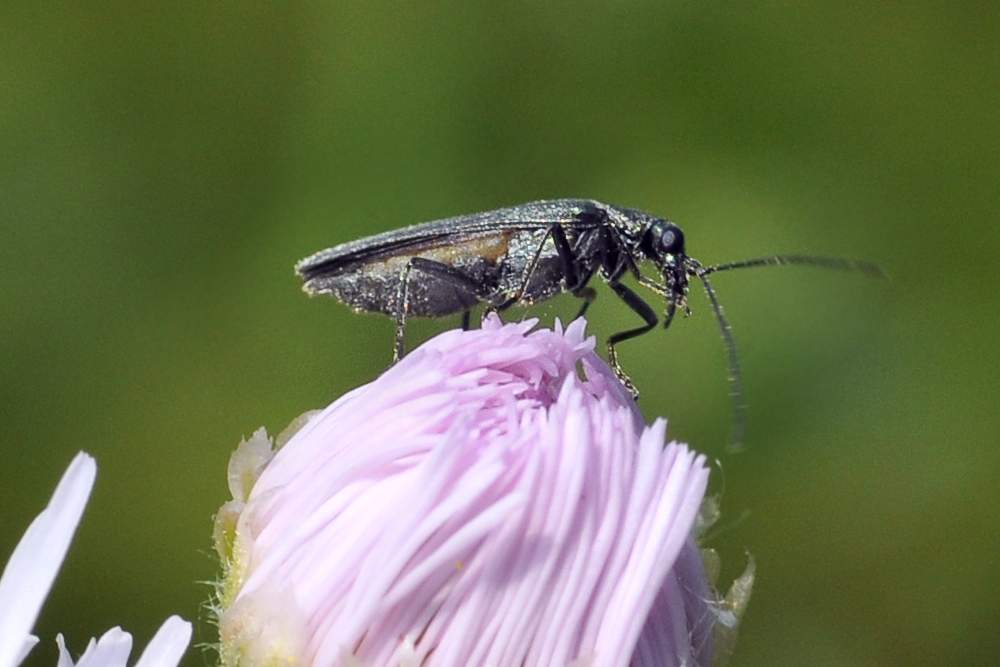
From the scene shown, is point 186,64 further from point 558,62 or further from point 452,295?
point 452,295

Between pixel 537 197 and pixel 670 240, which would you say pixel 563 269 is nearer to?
pixel 670 240

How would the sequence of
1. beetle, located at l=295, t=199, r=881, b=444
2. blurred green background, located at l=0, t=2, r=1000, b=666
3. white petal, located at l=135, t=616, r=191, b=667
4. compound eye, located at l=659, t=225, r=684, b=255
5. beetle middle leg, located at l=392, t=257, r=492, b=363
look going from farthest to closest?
blurred green background, located at l=0, t=2, r=1000, b=666 < compound eye, located at l=659, t=225, r=684, b=255 < beetle, located at l=295, t=199, r=881, b=444 < beetle middle leg, located at l=392, t=257, r=492, b=363 < white petal, located at l=135, t=616, r=191, b=667

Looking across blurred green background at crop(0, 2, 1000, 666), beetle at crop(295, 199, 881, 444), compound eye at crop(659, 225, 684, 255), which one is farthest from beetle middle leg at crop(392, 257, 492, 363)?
blurred green background at crop(0, 2, 1000, 666)

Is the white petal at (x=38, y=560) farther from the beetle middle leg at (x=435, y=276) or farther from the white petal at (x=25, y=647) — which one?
the beetle middle leg at (x=435, y=276)

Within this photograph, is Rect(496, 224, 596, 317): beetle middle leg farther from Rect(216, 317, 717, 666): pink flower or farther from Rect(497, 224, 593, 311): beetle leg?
Rect(216, 317, 717, 666): pink flower

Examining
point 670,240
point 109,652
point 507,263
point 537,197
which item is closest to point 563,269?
point 507,263

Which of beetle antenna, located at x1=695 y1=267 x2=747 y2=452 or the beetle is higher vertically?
the beetle

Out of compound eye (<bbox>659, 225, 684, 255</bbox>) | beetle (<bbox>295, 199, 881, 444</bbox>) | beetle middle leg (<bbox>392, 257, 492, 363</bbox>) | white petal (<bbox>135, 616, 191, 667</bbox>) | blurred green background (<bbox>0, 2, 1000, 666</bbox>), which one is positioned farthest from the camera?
blurred green background (<bbox>0, 2, 1000, 666</bbox>)

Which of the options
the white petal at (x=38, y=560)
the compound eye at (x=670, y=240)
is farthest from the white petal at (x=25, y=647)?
the compound eye at (x=670, y=240)
